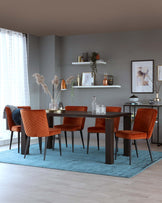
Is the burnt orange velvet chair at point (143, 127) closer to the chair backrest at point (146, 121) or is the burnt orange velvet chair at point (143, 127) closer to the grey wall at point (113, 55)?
the chair backrest at point (146, 121)

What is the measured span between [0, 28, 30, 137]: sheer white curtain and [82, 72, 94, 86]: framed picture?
136cm

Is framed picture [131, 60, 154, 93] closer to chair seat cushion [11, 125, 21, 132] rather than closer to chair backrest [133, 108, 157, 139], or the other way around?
chair backrest [133, 108, 157, 139]

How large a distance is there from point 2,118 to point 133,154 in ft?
9.74

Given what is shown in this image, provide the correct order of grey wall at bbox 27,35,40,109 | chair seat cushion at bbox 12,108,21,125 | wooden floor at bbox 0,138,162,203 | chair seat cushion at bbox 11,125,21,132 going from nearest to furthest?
1. wooden floor at bbox 0,138,162,203
2. chair seat cushion at bbox 11,125,21,132
3. chair seat cushion at bbox 12,108,21,125
4. grey wall at bbox 27,35,40,109

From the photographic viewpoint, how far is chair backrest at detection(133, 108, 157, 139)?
5590 millimetres

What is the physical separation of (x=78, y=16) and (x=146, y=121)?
7.48 ft

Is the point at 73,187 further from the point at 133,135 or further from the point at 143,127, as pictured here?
the point at 143,127

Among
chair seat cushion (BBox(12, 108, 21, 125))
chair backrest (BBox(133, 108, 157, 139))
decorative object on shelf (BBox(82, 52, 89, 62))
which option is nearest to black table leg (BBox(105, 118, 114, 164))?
chair backrest (BBox(133, 108, 157, 139))


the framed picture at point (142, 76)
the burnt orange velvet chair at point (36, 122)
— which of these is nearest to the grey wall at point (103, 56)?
the framed picture at point (142, 76)

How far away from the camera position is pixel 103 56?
27.0 feet

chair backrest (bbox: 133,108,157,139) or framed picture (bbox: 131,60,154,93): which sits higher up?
framed picture (bbox: 131,60,154,93)

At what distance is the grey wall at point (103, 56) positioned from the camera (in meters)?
7.80

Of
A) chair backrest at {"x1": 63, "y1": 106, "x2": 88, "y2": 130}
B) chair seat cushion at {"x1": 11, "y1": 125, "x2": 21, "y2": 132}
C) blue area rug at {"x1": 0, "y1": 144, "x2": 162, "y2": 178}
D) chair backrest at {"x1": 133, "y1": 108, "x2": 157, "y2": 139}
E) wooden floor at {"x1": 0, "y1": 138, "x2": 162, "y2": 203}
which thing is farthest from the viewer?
chair backrest at {"x1": 63, "y1": 106, "x2": 88, "y2": 130}

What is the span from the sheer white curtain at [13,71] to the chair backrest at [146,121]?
309cm
